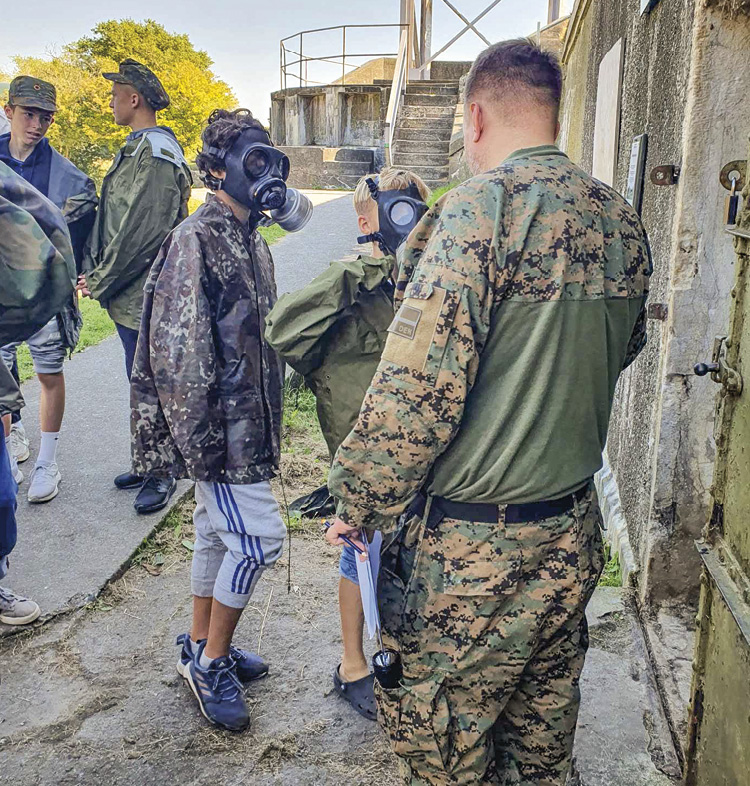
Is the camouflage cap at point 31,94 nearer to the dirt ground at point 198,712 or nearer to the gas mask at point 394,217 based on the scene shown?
the dirt ground at point 198,712

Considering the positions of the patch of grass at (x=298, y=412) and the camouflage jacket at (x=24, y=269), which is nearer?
the camouflage jacket at (x=24, y=269)

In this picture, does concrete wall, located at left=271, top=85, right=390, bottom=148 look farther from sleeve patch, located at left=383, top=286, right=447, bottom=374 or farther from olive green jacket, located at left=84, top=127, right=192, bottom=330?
sleeve patch, located at left=383, top=286, right=447, bottom=374

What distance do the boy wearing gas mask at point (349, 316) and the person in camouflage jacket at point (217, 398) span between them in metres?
0.39

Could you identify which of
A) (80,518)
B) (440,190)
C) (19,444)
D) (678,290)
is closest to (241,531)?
(678,290)

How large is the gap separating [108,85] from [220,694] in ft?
65.0

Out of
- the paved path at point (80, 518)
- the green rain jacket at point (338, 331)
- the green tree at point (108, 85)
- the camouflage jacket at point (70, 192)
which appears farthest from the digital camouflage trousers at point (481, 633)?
the green tree at point (108, 85)

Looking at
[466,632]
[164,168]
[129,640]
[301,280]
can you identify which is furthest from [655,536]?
[301,280]

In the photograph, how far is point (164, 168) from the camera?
4.24 metres

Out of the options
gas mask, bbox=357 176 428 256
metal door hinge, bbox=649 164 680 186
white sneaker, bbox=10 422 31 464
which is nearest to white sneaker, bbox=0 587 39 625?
white sneaker, bbox=10 422 31 464

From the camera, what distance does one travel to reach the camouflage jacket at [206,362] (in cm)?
254

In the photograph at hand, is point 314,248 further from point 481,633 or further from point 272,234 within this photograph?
point 481,633

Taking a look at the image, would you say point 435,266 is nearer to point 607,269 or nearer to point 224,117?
point 607,269

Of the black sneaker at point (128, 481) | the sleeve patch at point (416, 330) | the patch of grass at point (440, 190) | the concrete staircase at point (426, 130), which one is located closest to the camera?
the sleeve patch at point (416, 330)

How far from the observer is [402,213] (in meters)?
2.39
